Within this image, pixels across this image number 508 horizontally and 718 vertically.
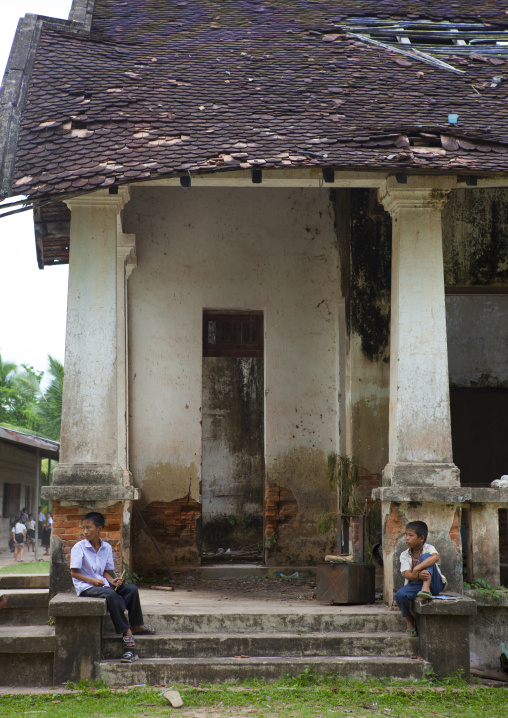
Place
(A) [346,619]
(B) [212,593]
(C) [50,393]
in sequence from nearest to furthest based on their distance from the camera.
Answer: (A) [346,619] < (B) [212,593] < (C) [50,393]

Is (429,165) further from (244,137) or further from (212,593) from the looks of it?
(212,593)

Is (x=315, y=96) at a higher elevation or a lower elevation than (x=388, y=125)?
higher

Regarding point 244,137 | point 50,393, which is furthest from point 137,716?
point 50,393

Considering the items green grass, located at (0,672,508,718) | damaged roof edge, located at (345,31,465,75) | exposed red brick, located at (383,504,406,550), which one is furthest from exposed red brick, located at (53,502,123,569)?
damaged roof edge, located at (345,31,465,75)

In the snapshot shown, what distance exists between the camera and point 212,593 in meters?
8.50

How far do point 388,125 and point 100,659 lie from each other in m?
5.56

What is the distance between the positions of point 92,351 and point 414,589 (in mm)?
3560

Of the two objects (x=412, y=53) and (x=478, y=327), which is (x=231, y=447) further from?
(x=412, y=53)

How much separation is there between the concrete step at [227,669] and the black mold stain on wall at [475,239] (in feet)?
18.6

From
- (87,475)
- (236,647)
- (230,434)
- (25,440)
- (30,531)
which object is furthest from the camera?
(30,531)

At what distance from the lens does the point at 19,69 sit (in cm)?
841

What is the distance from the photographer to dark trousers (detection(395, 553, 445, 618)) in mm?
6457

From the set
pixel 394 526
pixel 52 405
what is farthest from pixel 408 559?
pixel 52 405

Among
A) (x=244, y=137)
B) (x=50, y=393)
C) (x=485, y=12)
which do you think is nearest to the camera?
(x=244, y=137)
